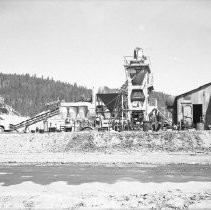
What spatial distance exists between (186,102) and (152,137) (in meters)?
7.59

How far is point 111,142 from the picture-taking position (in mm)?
27250

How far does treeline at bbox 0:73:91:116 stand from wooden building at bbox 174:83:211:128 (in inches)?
3232

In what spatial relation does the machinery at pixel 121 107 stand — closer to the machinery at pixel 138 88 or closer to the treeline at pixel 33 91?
the machinery at pixel 138 88

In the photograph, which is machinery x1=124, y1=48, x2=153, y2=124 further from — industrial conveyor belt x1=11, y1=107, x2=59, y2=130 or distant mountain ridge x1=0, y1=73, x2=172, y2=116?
distant mountain ridge x1=0, y1=73, x2=172, y2=116

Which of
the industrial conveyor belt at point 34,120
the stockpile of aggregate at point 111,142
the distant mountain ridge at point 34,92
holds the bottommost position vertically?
the stockpile of aggregate at point 111,142

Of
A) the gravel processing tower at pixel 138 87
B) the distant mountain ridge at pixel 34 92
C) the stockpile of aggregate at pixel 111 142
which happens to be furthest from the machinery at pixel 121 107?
the distant mountain ridge at pixel 34 92

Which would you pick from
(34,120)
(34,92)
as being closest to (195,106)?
(34,120)

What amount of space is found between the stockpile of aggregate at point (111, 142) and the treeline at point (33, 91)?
3213 inches

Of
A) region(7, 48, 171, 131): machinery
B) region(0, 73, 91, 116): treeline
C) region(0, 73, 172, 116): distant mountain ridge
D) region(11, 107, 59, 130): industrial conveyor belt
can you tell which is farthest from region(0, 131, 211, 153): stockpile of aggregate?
region(0, 73, 91, 116): treeline

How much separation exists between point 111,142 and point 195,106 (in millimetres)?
10986

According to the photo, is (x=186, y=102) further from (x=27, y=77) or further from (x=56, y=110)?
(x=27, y=77)

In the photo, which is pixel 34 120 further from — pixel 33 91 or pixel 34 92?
pixel 33 91

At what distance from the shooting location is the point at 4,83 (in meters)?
137

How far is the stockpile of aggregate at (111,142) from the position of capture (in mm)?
26016
